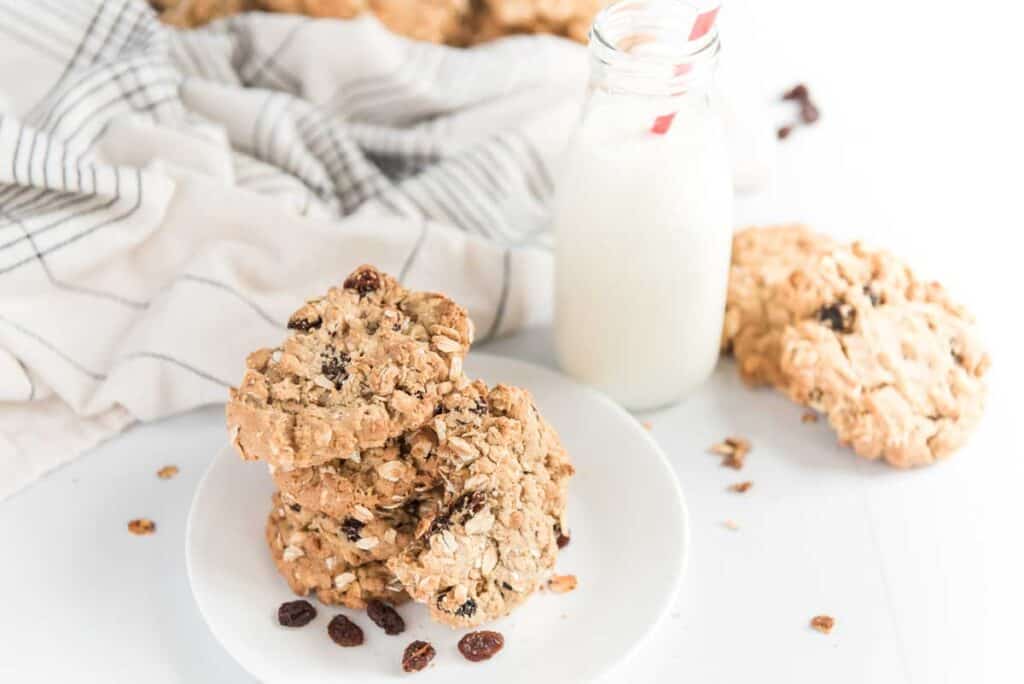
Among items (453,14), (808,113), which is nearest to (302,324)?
(453,14)

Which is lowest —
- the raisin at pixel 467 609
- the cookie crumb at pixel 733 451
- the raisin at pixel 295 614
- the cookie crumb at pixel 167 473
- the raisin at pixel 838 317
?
the cookie crumb at pixel 167 473

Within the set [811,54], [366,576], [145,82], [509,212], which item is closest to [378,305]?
[366,576]

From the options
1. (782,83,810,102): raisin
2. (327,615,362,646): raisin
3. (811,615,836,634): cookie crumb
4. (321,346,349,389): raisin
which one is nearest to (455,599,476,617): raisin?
(327,615,362,646): raisin

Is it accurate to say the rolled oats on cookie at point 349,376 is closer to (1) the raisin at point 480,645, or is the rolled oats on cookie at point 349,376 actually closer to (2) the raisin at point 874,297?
(1) the raisin at point 480,645

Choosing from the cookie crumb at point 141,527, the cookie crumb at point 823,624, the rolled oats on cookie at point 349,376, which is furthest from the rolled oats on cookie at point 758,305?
the cookie crumb at point 141,527

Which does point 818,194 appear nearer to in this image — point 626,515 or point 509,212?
point 509,212

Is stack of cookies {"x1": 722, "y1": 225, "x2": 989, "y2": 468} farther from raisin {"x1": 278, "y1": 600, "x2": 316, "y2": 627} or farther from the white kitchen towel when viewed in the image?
raisin {"x1": 278, "y1": 600, "x2": 316, "y2": 627}
